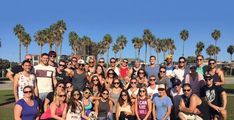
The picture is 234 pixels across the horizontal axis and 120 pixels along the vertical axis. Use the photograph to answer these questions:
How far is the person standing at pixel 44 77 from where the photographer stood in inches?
374

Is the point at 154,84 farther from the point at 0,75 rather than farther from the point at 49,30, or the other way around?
the point at 49,30

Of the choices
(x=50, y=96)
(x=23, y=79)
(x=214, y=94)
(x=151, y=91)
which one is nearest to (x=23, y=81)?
(x=23, y=79)

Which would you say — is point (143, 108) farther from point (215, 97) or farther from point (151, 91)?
point (215, 97)

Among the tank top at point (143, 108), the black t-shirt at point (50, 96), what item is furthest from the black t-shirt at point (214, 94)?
the black t-shirt at point (50, 96)

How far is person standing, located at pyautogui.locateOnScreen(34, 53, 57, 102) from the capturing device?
950cm

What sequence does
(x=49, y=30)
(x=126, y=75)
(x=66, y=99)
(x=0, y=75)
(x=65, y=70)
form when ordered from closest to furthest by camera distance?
(x=66, y=99), (x=65, y=70), (x=126, y=75), (x=0, y=75), (x=49, y=30)

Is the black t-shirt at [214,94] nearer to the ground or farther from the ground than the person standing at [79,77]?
nearer to the ground

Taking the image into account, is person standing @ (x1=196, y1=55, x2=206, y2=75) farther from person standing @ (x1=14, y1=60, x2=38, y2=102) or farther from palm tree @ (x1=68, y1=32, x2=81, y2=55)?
palm tree @ (x1=68, y1=32, x2=81, y2=55)

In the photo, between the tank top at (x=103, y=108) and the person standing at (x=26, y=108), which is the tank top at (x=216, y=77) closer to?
the tank top at (x=103, y=108)

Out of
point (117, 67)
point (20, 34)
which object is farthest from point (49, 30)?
point (117, 67)

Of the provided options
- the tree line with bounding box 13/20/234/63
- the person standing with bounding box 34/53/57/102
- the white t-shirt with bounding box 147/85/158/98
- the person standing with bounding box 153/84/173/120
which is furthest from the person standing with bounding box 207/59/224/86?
the tree line with bounding box 13/20/234/63

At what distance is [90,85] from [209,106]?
11.2ft

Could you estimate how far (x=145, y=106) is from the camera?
990 cm

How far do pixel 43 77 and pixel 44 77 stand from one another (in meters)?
0.03
